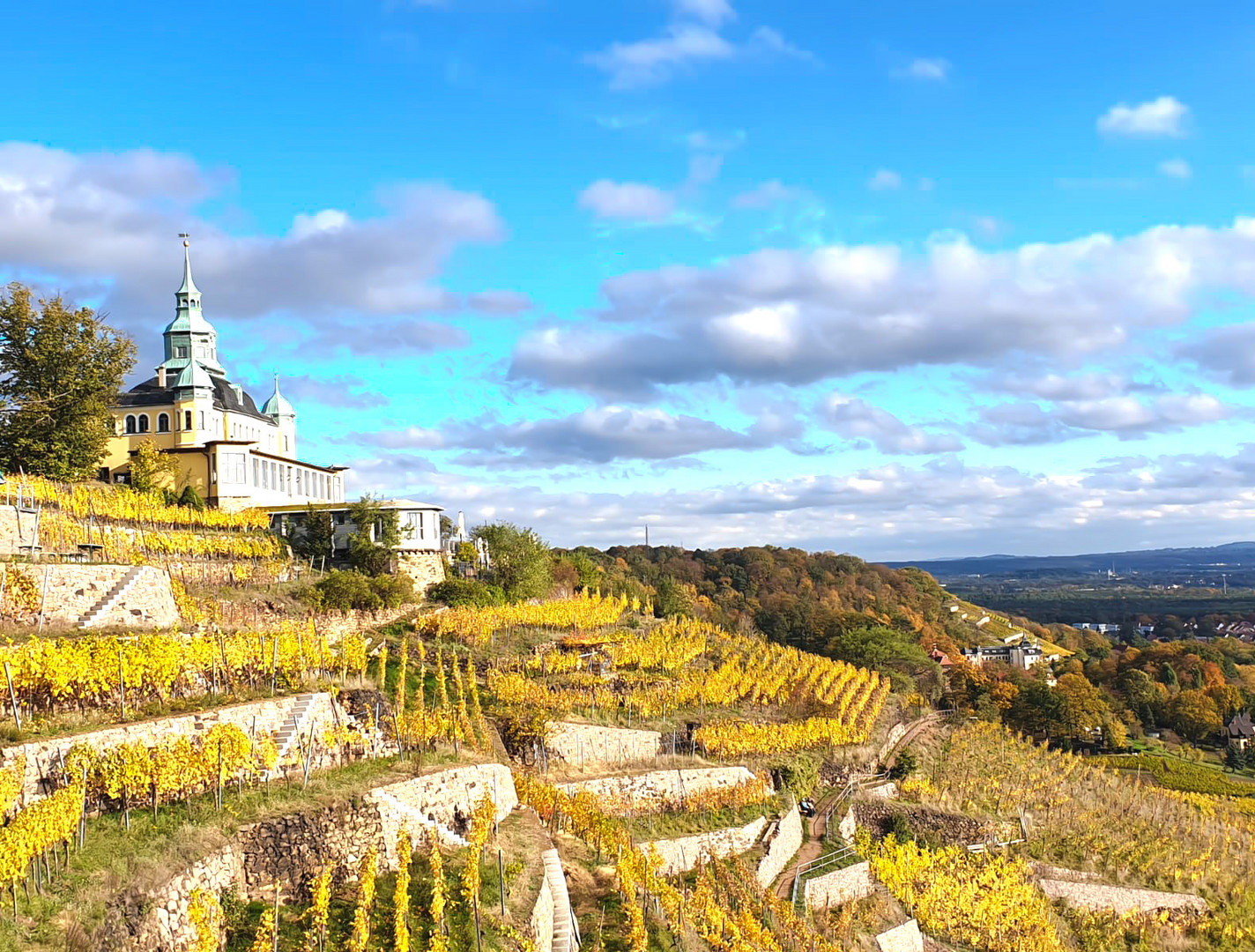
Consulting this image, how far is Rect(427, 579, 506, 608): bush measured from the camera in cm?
3766

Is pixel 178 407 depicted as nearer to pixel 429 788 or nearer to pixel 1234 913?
pixel 429 788

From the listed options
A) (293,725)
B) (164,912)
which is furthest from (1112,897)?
(164,912)

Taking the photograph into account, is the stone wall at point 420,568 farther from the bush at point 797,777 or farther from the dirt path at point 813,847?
the dirt path at point 813,847

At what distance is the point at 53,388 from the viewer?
3428cm

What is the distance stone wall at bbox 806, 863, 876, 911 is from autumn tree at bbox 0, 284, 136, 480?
2650 centimetres

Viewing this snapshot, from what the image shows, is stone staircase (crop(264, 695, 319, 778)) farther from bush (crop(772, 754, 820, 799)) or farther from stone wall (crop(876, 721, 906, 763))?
stone wall (crop(876, 721, 906, 763))

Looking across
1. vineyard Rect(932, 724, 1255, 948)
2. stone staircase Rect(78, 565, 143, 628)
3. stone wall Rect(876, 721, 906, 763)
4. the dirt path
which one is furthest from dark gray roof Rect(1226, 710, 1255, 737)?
stone staircase Rect(78, 565, 143, 628)

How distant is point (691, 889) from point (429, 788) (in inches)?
274

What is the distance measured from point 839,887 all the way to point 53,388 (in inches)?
1155

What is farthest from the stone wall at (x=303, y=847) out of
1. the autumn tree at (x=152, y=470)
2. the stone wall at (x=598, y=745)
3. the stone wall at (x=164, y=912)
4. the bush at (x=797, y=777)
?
the autumn tree at (x=152, y=470)

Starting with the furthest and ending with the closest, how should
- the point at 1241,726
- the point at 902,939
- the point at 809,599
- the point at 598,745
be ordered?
the point at 809,599 → the point at 1241,726 → the point at 598,745 → the point at 902,939

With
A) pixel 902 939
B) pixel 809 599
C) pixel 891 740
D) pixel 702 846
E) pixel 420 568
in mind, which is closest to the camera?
pixel 702 846

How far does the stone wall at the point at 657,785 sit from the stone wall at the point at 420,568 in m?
15.4

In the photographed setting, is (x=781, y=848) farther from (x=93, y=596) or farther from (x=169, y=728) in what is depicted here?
(x=93, y=596)
